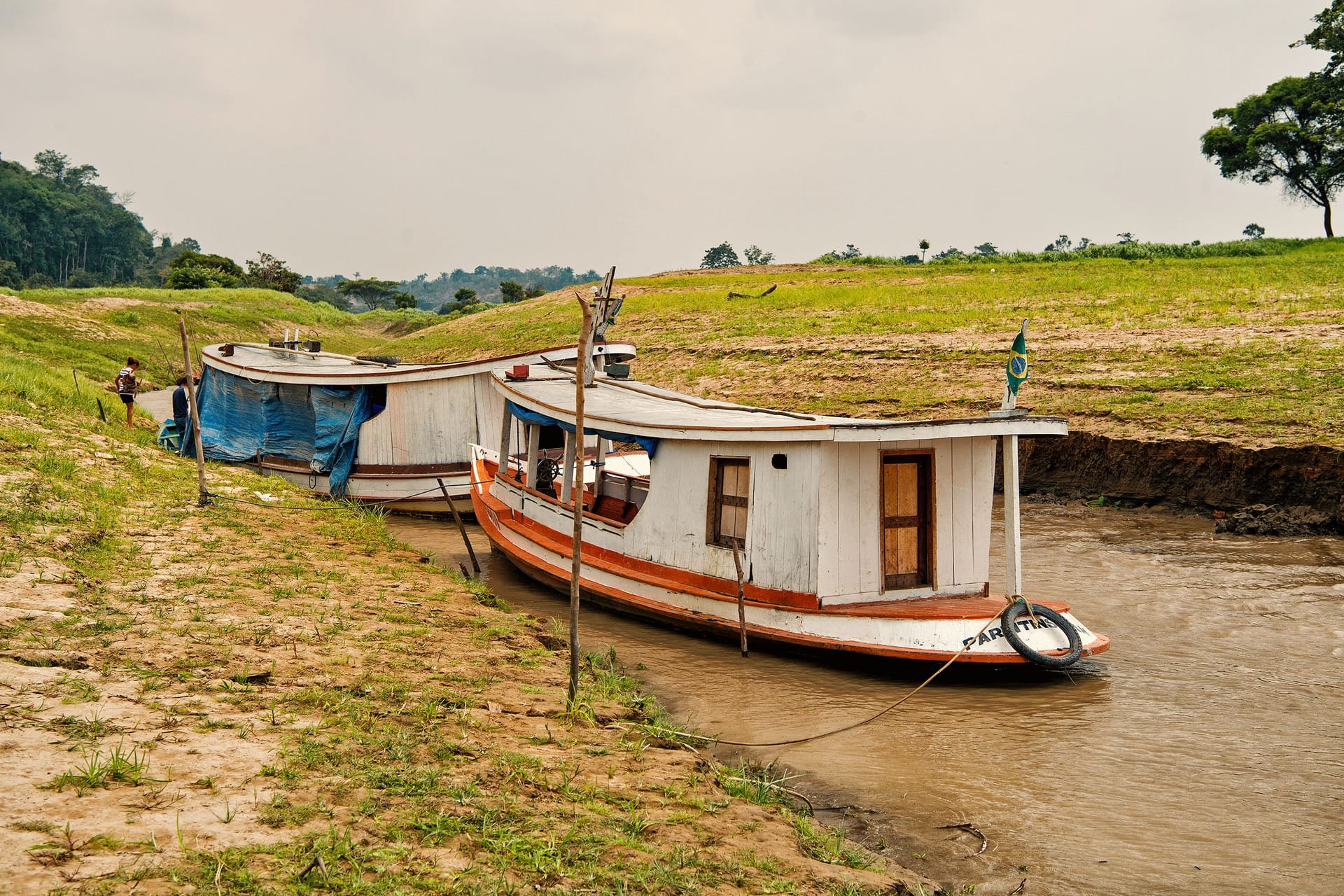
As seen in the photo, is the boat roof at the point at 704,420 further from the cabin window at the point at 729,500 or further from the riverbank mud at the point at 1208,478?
the riverbank mud at the point at 1208,478

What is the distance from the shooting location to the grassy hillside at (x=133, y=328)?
2431cm

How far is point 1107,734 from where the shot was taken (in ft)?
24.1

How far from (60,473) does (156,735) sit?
676cm

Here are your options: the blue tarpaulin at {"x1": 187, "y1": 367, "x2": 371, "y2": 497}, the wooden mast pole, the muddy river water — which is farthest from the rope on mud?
the blue tarpaulin at {"x1": 187, "y1": 367, "x2": 371, "y2": 497}

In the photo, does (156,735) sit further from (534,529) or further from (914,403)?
(914,403)

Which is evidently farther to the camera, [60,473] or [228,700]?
[60,473]

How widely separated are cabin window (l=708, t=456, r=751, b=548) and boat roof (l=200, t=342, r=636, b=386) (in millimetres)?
5711

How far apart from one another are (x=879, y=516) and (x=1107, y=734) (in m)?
2.55

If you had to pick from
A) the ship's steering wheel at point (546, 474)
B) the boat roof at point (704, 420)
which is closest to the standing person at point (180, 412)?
the boat roof at point (704, 420)

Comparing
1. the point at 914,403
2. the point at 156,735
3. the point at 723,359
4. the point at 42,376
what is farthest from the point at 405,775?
the point at 723,359

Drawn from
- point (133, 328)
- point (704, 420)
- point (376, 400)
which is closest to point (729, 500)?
point (704, 420)

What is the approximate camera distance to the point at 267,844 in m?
4.08

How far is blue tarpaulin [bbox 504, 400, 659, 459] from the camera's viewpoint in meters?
9.95

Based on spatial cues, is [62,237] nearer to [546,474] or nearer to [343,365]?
[343,365]
